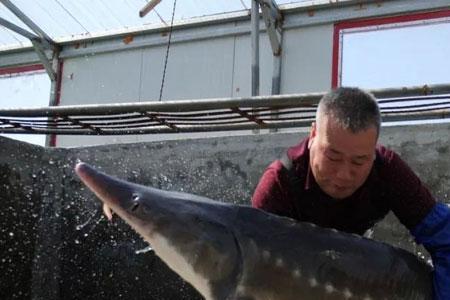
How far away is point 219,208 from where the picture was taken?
205 centimetres

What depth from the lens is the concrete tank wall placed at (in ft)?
12.9

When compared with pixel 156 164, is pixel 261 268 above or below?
below

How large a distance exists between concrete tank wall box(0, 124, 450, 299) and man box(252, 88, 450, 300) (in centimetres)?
143

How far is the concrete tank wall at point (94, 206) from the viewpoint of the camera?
3926 millimetres

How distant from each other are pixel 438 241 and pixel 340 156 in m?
0.44

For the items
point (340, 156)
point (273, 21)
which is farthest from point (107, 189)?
point (273, 21)

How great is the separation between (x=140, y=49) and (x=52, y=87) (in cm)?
122

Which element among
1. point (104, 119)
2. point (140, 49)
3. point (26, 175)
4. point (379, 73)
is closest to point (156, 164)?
point (104, 119)

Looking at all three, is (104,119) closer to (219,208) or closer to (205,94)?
(219,208)

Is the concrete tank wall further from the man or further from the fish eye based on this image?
the fish eye

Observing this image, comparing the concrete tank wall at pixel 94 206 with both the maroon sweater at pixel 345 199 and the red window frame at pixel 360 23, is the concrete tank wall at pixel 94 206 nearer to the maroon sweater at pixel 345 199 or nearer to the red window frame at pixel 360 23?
the maroon sweater at pixel 345 199

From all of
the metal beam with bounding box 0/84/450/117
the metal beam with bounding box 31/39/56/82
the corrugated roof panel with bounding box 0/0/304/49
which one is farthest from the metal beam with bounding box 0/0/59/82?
the metal beam with bounding box 0/84/450/117

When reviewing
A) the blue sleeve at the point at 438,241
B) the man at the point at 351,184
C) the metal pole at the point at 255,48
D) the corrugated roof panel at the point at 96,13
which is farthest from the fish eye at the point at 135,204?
the corrugated roof panel at the point at 96,13

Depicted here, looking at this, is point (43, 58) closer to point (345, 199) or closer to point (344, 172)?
point (345, 199)
